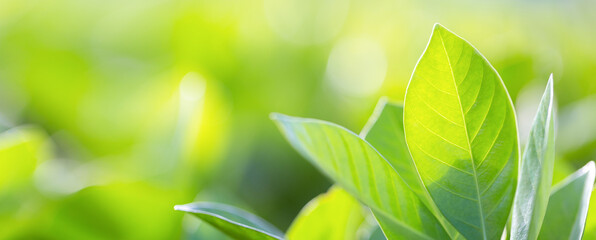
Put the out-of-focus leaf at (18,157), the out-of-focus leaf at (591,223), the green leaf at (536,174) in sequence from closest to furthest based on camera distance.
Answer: the green leaf at (536,174) → the out-of-focus leaf at (591,223) → the out-of-focus leaf at (18,157)

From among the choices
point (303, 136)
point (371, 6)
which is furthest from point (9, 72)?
point (371, 6)

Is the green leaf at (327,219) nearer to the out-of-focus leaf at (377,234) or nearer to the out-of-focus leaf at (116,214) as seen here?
the out-of-focus leaf at (377,234)

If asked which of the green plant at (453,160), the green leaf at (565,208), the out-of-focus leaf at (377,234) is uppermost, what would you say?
the green plant at (453,160)

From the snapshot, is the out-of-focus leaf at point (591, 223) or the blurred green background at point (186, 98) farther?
the blurred green background at point (186, 98)

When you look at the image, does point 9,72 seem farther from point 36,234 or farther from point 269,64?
point 36,234

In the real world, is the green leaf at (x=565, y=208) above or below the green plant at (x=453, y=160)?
below

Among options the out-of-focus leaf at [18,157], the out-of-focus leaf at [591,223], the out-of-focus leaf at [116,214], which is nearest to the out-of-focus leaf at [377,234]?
the out-of-focus leaf at [591,223]

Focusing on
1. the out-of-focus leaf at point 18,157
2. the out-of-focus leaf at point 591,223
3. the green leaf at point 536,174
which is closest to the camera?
the green leaf at point 536,174

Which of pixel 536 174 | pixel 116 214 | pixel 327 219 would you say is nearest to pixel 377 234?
pixel 327 219
